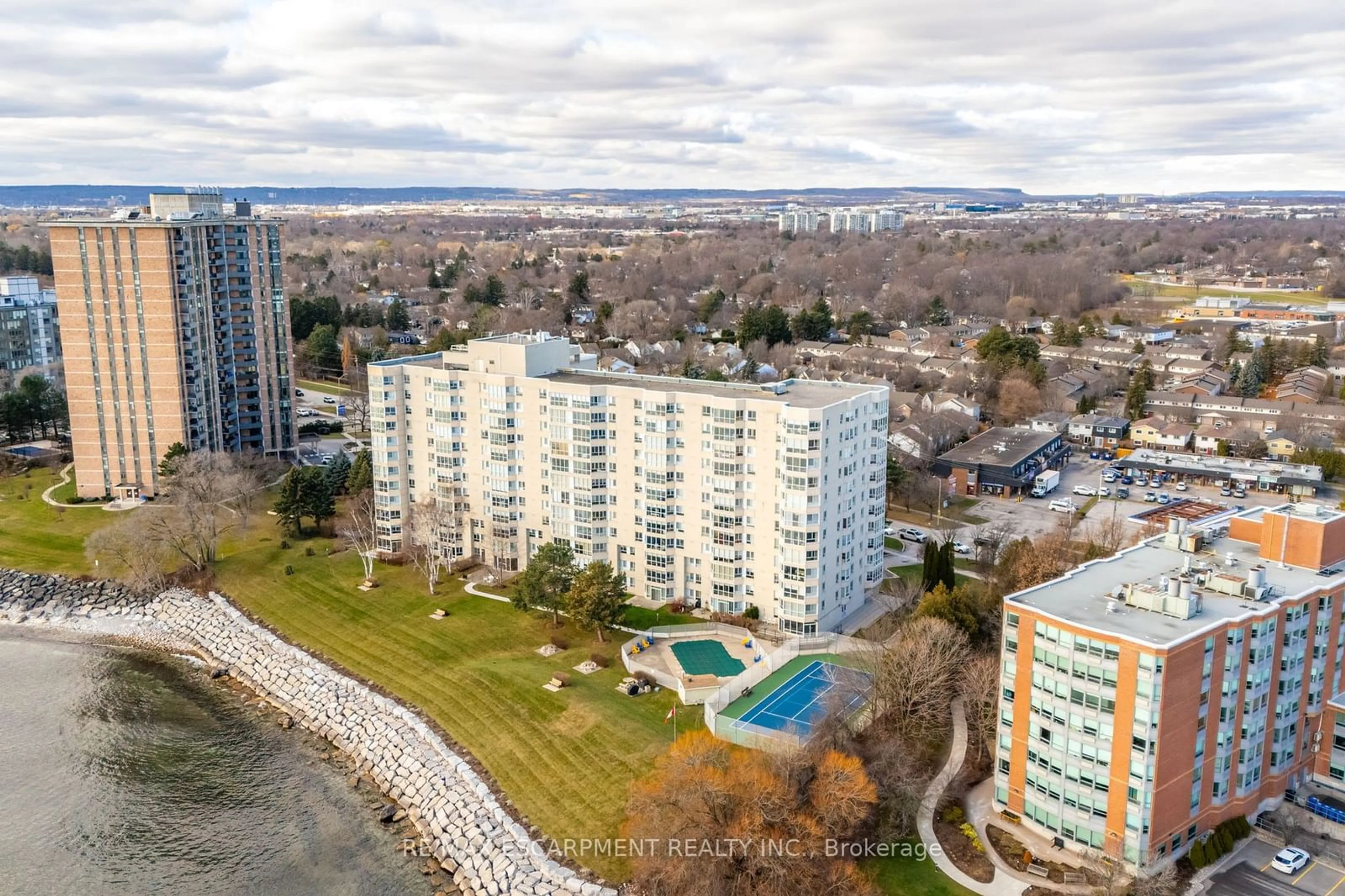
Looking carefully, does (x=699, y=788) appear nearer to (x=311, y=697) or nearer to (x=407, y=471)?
(x=311, y=697)

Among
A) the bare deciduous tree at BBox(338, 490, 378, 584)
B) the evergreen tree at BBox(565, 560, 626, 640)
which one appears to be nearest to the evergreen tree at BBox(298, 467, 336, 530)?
the bare deciduous tree at BBox(338, 490, 378, 584)

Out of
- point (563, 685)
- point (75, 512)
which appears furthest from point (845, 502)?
point (75, 512)

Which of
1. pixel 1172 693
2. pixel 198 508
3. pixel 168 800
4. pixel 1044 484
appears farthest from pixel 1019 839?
pixel 198 508

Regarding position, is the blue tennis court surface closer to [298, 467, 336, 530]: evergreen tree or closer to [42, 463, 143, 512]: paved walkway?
[298, 467, 336, 530]: evergreen tree

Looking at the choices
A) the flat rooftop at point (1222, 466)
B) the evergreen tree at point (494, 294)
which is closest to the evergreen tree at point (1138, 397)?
the flat rooftop at point (1222, 466)

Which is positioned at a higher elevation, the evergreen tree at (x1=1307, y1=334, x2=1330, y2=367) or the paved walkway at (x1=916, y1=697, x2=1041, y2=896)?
the evergreen tree at (x1=1307, y1=334, x2=1330, y2=367)
